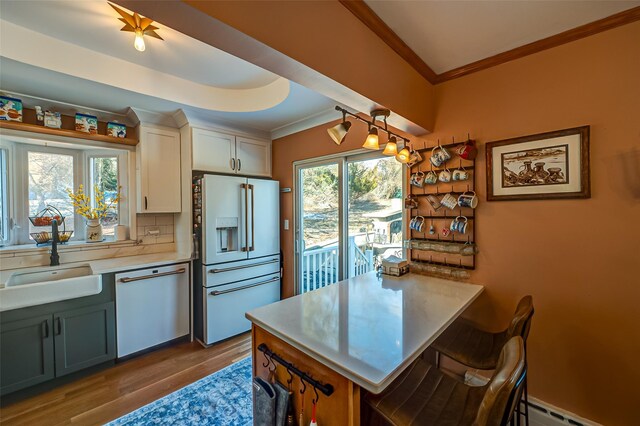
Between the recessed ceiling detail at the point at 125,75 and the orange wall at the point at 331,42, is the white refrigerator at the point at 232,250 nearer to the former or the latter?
the recessed ceiling detail at the point at 125,75

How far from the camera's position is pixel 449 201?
187 centimetres

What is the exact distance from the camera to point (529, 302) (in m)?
1.31

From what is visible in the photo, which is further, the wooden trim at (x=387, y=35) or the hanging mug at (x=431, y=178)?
the hanging mug at (x=431, y=178)

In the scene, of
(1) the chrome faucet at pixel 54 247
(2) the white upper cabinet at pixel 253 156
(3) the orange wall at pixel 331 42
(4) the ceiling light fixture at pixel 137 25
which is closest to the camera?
(3) the orange wall at pixel 331 42

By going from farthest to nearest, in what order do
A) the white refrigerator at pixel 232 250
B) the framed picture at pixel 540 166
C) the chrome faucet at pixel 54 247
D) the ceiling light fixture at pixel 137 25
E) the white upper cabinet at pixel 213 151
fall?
1. the white upper cabinet at pixel 213 151
2. the white refrigerator at pixel 232 250
3. the chrome faucet at pixel 54 247
4. the ceiling light fixture at pixel 137 25
5. the framed picture at pixel 540 166

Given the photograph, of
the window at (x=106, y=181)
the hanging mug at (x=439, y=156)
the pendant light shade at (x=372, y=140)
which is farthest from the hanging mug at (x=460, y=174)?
the window at (x=106, y=181)

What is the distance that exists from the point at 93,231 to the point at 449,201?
343 cm

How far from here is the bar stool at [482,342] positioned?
48.3 inches

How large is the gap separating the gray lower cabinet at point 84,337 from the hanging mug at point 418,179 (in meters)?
2.81

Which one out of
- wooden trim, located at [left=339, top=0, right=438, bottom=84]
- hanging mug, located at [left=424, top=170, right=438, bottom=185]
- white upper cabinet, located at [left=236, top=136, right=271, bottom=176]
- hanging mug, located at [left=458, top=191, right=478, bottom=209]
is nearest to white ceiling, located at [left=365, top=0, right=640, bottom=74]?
wooden trim, located at [left=339, top=0, right=438, bottom=84]

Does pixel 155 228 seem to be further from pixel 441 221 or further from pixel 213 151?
pixel 441 221

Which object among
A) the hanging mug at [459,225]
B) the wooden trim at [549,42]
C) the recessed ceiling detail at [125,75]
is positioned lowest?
the hanging mug at [459,225]

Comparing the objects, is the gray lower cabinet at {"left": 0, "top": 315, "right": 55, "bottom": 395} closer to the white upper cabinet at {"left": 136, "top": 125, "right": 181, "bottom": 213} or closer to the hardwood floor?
the hardwood floor

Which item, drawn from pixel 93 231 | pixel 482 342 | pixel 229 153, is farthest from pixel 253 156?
pixel 482 342
